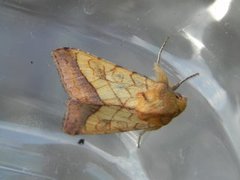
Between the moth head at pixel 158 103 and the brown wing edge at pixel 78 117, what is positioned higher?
the moth head at pixel 158 103

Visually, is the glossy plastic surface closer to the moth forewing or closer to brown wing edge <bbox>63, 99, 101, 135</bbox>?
the moth forewing

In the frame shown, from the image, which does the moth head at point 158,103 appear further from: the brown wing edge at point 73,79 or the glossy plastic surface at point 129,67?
the glossy plastic surface at point 129,67

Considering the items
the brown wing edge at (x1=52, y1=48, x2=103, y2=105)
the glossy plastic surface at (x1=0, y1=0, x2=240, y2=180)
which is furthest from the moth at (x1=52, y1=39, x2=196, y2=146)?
the glossy plastic surface at (x1=0, y1=0, x2=240, y2=180)

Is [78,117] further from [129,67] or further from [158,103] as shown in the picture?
[129,67]

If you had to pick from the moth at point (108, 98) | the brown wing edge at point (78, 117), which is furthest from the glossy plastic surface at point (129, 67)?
the brown wing edge at point (78, 117)

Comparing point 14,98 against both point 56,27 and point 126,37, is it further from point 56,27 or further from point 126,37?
point 126,37

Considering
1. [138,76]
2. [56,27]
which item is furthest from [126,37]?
[138,76]
